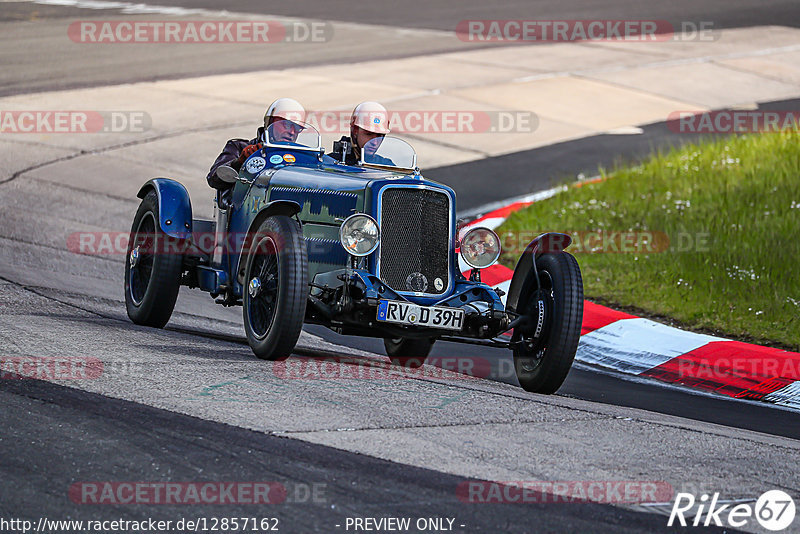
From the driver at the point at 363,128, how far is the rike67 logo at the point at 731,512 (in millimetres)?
3995

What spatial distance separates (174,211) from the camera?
874cm

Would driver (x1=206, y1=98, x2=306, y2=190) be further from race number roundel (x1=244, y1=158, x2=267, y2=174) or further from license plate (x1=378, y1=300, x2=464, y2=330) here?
license plate (x1=378, y1=300, x2=464, y2=330)

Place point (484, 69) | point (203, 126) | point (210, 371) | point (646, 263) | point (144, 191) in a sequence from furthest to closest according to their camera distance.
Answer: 1. point (484, 69)
2. point (203, 126)
3. point (646, 263)
4. point (144, 191)
5. point (210, 371)

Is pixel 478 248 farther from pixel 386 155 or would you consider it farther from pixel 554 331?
pixel 386 155

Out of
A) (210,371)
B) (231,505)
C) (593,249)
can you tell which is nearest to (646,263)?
(593,249)

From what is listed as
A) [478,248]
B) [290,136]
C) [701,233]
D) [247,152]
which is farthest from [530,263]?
[701,233]

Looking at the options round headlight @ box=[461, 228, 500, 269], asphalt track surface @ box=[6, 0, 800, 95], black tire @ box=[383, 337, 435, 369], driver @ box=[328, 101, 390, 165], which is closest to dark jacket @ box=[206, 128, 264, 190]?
driver @ box=[328, 101, 390, 165]

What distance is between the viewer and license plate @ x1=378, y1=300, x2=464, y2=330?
698cm

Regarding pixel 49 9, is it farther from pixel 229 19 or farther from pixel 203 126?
pixel 203 126

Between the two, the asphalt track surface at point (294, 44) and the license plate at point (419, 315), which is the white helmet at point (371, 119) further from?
the asphalt track surface at point (294, 44)

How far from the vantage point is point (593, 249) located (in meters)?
11.8

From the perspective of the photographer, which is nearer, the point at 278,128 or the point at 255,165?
the point at 255,165

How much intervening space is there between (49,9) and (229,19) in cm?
405

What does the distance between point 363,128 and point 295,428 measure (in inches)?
128
